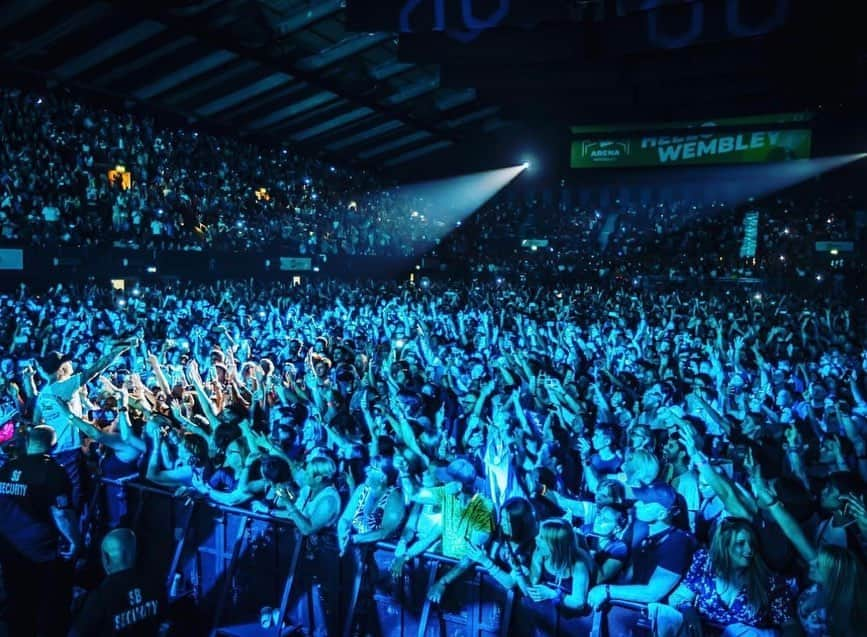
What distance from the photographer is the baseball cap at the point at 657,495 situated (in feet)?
11.9

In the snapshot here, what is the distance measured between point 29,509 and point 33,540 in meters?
0.18

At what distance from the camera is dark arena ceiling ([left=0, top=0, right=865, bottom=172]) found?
1204 cm

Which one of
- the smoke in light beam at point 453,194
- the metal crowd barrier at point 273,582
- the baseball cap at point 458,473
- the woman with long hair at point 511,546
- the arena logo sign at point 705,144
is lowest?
the metal crowd barrier at point 273,582

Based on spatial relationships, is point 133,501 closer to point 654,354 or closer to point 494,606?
point 494,606

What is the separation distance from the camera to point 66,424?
5.30 meters

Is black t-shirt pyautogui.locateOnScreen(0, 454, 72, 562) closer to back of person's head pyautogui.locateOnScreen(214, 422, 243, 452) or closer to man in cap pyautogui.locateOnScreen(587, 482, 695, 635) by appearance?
back of person's head pyautogui.locateOnScreen(214, 422, 243, 452)

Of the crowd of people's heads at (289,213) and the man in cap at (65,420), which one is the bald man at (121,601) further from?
the crowd of people's heads at (289,213)

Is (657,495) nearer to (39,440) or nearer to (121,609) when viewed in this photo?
(121,609)

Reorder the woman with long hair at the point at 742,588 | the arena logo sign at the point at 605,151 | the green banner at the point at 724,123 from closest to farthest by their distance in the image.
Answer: the woman with long hair at the point at 742,588 → the green banner at the point at 724,123 → the arena logo sign at the point at 605,151

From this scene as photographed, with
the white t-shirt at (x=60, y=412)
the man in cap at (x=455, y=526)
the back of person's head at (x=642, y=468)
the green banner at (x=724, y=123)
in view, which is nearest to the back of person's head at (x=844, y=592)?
the back of person's head at (x=642, y=468)

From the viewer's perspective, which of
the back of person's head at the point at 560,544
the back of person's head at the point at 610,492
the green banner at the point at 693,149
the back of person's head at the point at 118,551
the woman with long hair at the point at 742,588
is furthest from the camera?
the green banner at the point at 693,149

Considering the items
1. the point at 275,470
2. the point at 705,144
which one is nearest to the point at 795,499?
the point at 275,470

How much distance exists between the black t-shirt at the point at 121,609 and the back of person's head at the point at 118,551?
42mm

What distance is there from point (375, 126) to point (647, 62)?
1381cm
